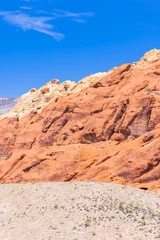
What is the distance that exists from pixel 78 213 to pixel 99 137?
2827cm

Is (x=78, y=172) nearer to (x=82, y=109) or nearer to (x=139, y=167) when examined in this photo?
(x=139, y=167)

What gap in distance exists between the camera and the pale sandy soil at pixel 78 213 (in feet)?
112

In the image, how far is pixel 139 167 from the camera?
51719 mm

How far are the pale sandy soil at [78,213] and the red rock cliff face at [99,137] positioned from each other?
9.15 metres

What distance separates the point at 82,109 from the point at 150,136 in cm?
1776

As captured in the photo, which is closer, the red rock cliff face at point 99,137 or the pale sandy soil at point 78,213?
the pale sandy soil at point 78,213

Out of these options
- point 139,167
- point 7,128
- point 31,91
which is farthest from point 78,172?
point 31,91

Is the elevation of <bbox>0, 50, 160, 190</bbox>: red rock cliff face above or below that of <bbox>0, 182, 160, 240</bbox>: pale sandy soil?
above

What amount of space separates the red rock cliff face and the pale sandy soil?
9.15m

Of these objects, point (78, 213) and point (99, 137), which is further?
point (99, 137)

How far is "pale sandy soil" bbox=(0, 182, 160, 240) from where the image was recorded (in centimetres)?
3403

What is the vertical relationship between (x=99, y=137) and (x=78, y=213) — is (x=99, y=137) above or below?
above

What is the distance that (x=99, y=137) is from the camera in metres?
64.9

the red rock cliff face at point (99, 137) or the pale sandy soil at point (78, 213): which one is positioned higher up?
the red rock cliff face at point (99, 137)
